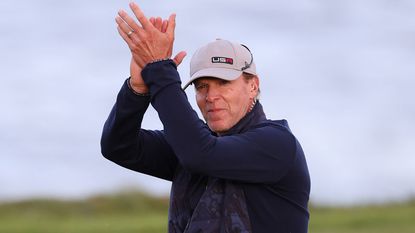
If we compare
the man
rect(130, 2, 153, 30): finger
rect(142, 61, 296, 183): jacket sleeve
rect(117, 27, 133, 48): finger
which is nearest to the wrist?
the man

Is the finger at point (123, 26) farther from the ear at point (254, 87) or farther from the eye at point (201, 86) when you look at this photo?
the ear at point (254, 87)

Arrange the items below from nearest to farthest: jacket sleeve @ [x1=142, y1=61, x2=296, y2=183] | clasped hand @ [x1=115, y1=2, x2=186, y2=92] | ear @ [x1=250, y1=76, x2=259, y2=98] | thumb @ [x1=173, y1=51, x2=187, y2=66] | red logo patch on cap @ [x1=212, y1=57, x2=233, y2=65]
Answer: jacket sleeve @ [x1=142, y1=61, x2=296, y2=183] → clasped hand @ [x1=115, y1=2, x2=186, y2=92] → thumb @ [x1=173, y1=51, x2=187, y2=66] → red logo patch on cap @ [x1=212, y1=57, x2=233, y2=65] → ear @ [x1=250, y1=76, x2=259, y2=98]

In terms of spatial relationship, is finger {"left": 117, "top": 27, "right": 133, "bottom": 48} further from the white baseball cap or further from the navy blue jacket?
the white baseball cap

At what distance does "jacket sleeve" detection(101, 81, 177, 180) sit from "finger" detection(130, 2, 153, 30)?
44 cm

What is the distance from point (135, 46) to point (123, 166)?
3.07 feet

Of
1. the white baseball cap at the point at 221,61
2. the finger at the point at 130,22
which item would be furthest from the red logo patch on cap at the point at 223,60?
the finger at the point at 130,22

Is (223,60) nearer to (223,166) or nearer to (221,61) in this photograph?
(221,61)

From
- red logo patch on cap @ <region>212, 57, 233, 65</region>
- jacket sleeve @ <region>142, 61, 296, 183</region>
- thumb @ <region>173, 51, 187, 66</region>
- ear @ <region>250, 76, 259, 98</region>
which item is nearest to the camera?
jacket sleeve @ <region>142, 61, 296, 183</region>

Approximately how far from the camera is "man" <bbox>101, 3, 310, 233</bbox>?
4.88 metres

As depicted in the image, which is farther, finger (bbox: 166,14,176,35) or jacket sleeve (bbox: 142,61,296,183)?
finger (bbox: 166,14,176,35)

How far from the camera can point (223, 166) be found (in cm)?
492

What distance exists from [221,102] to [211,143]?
16.0 inches

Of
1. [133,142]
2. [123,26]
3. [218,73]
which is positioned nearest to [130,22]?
[123,26]

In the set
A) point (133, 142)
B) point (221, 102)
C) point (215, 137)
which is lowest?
point (215, 137)
